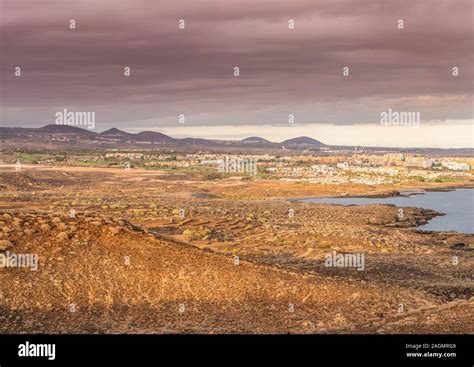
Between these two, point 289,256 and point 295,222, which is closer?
point 289,256

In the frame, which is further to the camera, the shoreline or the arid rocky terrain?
the shoreline

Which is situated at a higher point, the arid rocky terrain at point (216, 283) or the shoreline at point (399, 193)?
the arid rocky terrain at point (216, 283)

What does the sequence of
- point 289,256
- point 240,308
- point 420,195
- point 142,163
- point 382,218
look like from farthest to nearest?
point 142,163 < point 420,195 < point 382,218 < point 289,256 < point 240,308

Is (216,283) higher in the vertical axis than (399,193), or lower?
higher

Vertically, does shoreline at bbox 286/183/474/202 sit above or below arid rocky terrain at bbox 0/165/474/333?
below

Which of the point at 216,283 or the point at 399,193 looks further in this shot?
the point at 399,193

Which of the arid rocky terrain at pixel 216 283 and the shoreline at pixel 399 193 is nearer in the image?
the arid rocky terrain at pixel 216 283
